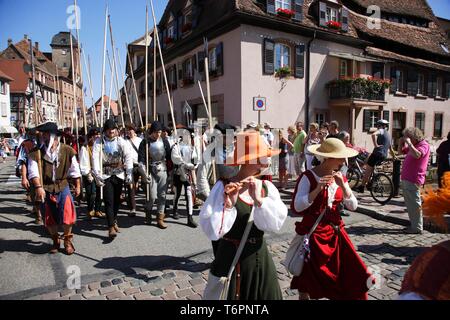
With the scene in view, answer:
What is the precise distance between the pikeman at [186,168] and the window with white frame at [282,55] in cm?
1058

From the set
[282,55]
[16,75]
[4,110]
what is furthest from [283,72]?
[16,75]

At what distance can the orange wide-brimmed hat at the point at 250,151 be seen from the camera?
7.53 feet

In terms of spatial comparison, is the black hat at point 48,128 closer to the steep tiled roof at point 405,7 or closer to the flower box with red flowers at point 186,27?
the flower box with red flowers at point 186,27

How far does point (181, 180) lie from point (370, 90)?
15.0 meters

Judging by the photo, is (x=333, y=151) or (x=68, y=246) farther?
(x=68, y=246)

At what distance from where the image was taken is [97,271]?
402 centimetres

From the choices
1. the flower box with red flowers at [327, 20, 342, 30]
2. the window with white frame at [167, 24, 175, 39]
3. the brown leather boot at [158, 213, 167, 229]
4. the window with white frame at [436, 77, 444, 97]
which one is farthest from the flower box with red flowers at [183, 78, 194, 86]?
the window with white frame at [436, 77, 444, 97]

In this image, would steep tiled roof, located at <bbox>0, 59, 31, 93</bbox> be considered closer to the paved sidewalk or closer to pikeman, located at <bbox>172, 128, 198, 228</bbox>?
pikeman, located at <bbox>172, 128, 198, 228</bbox>

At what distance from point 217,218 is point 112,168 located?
12.6 feet

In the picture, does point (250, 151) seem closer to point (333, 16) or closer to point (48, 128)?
point (48, 128)

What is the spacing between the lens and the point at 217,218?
7.13 ft

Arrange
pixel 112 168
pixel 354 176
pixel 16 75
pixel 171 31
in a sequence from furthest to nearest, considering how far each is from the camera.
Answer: pixel 16 75 < pixel 171 31 < pixel 354 176 < pixel 112 168

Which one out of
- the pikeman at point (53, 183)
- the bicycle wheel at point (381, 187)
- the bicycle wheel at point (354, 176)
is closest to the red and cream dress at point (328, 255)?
the pikeman at point (53, 183)

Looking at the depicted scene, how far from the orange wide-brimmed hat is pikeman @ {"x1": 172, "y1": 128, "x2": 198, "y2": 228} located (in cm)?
362
